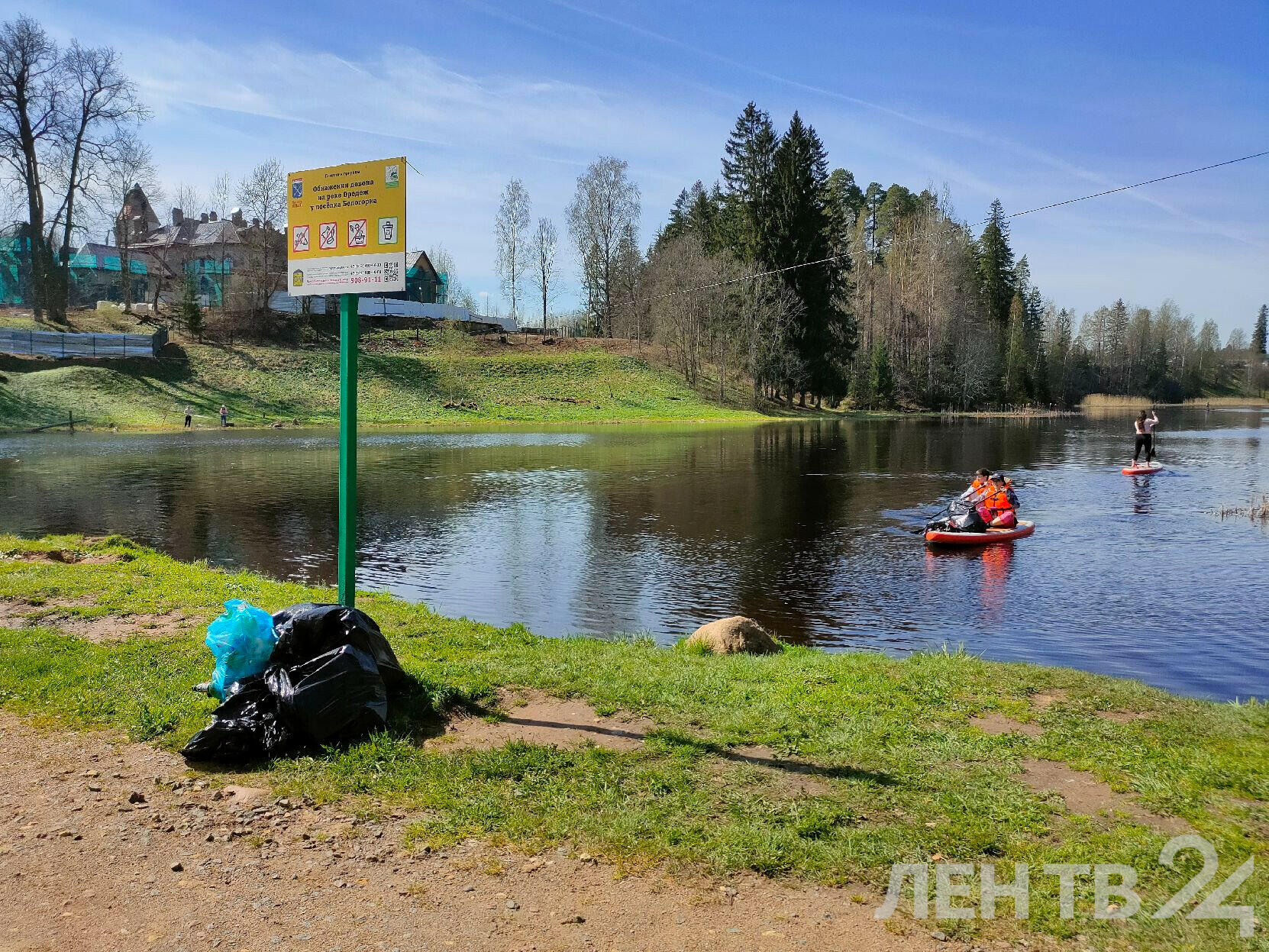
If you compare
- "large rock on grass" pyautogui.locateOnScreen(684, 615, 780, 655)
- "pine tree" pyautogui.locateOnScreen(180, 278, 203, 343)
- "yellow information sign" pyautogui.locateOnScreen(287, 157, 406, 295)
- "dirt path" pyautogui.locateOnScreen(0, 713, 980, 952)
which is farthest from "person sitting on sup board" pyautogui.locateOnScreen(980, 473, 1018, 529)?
"pine tree" pyautogui.locateOnScreen(180, 278, 203, 343)

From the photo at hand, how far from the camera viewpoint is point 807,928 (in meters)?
3.78

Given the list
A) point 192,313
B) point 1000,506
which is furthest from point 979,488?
point 192,313

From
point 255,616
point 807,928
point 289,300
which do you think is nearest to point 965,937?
point 807,928

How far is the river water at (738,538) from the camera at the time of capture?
39.2 ft

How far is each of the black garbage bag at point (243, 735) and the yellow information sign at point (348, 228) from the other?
294 centimetres

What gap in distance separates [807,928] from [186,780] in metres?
3.74

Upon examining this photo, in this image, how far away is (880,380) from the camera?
75.1 m

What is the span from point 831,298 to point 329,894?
7429 centimetres

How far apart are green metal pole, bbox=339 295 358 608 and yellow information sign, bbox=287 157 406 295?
0.28 metres

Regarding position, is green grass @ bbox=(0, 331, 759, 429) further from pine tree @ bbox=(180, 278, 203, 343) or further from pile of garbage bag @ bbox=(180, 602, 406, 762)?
pile of garbage bag @ bbox=(180, 602, 406, 762)

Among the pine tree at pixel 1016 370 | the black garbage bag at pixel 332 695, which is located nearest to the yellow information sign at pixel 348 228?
the black garbage bag at pixel 332 695

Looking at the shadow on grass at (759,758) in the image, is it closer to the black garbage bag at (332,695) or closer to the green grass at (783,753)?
the green grass at (783,753)

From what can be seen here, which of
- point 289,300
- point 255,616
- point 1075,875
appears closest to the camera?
point 1075,875

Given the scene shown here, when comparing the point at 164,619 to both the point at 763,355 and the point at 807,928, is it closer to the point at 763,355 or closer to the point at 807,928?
the point at 807,928
